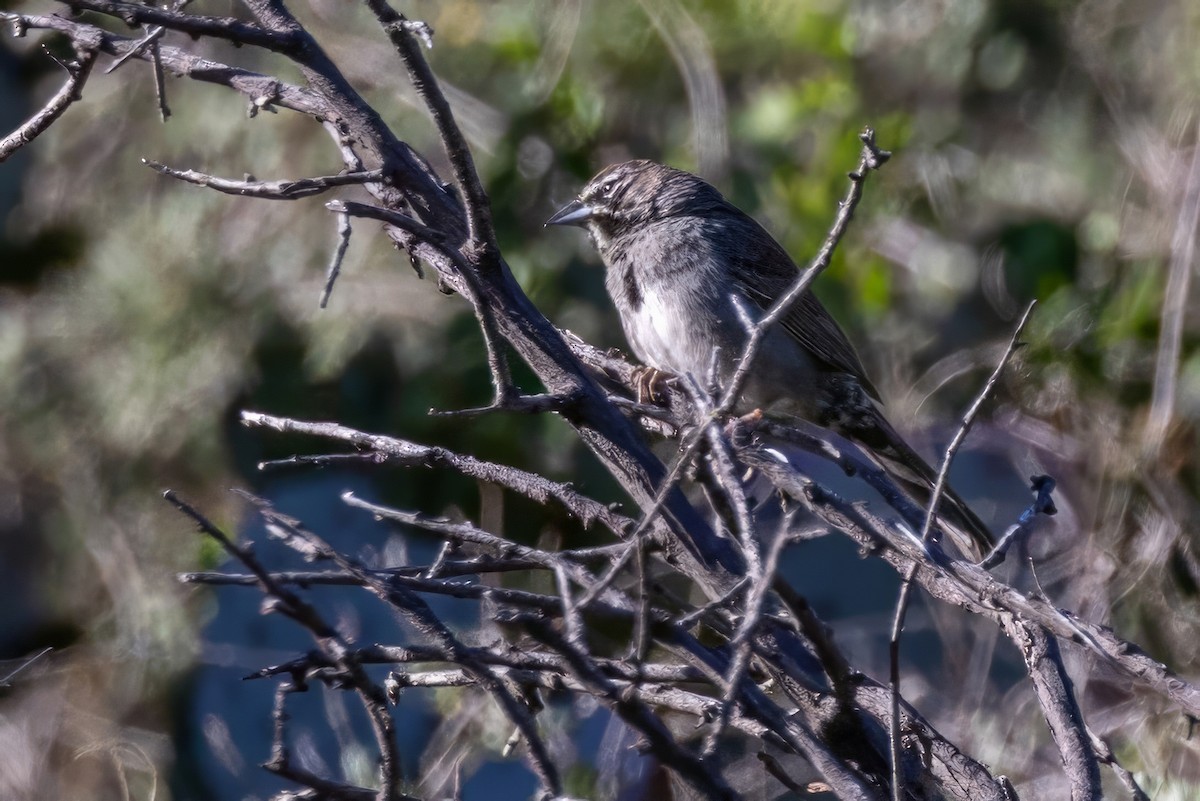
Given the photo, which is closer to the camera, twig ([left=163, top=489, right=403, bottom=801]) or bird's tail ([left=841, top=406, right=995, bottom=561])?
twig ([left=163, top=489, right=403, bottom=801])

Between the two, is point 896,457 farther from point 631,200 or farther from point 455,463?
point 455,463

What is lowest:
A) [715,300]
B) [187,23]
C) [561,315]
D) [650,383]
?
[561,315]

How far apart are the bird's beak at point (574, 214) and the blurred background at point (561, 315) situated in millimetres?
347

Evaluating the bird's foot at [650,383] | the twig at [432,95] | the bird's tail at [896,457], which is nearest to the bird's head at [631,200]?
the bird's foot at [650,383]

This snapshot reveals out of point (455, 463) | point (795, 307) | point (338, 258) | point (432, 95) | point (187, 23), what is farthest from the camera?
point (795, 307)

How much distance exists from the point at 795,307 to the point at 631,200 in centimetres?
80

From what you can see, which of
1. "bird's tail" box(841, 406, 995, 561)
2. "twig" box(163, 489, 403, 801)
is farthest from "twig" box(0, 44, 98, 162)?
"bird's tail" box(841, 406, 995, 561)

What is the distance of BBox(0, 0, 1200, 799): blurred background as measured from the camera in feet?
18.4

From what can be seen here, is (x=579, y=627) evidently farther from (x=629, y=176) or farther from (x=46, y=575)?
(x=46, y=575)

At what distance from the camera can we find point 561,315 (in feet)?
18.4

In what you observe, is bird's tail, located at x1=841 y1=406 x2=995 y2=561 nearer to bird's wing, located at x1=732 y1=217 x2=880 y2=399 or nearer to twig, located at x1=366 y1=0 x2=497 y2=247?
bird's wing, located at x1=732 y1=217 x2=880 y2=399

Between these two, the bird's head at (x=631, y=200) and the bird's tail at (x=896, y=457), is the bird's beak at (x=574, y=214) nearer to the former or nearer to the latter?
the bird's head at (x=631, y=200)

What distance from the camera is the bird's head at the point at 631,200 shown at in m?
5.32

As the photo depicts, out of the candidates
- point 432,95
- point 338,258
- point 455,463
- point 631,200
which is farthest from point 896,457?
point 432,95
